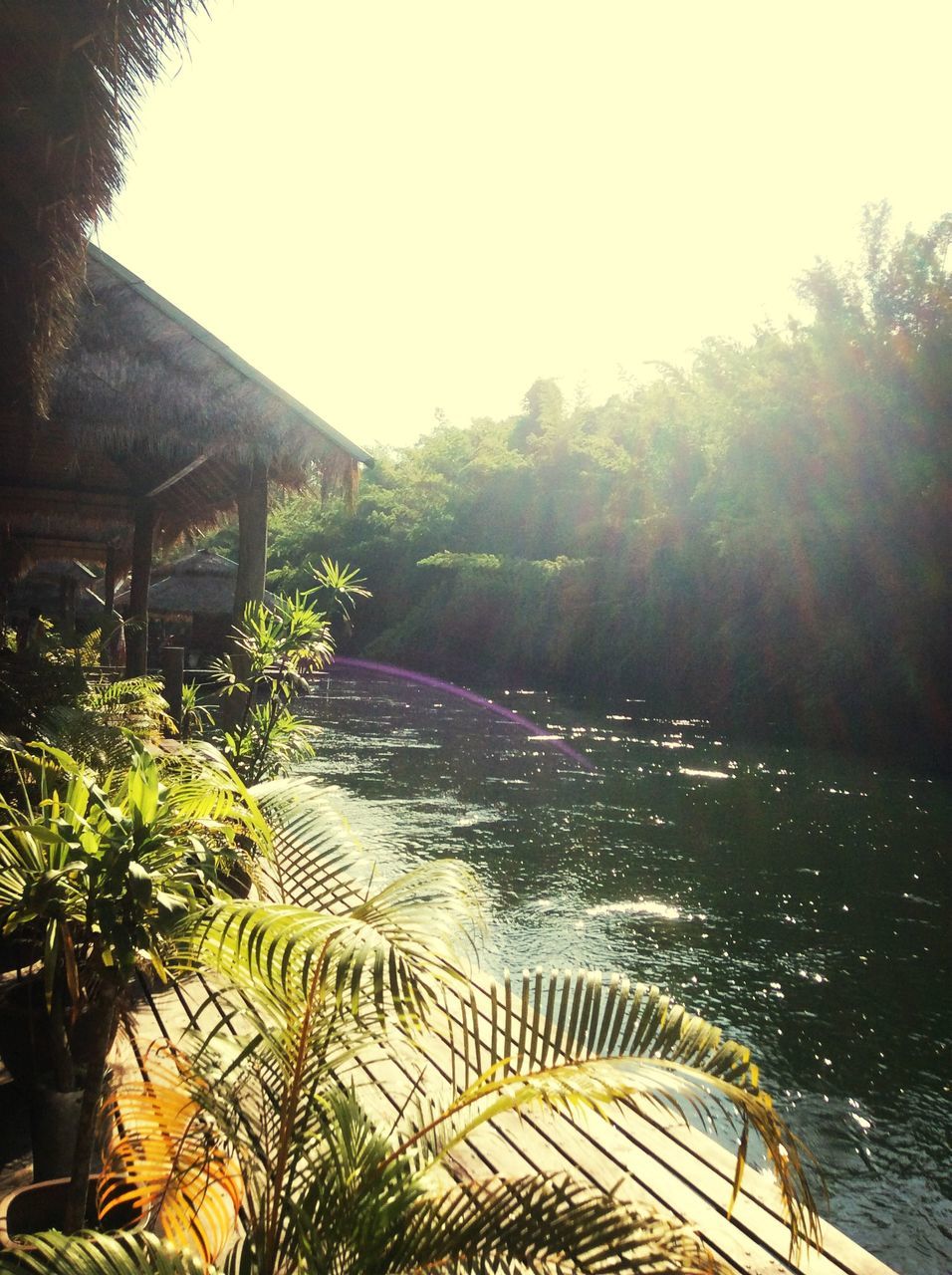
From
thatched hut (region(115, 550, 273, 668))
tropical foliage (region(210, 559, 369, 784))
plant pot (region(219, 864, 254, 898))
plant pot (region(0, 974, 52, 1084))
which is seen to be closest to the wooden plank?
plant pot (region(0, 974, 52, 1084))

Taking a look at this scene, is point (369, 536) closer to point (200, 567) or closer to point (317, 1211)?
point (200, 567)

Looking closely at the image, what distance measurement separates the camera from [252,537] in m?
Answer: 5.59

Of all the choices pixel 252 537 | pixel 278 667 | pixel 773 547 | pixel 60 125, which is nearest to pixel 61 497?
pixel 252 537

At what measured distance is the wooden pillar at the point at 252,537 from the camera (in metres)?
5.52

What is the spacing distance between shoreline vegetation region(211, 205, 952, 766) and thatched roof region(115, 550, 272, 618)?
3.38 m

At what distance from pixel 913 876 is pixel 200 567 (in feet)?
44.6

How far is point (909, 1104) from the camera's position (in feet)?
11.7

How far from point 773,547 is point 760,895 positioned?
41.3 feet

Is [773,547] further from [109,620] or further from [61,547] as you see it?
[109,620]

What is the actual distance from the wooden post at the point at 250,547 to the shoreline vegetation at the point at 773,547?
4.33 ft

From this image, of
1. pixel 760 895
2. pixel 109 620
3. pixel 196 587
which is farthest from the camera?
pixel 196 587

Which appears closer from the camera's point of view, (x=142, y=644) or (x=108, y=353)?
(x=108, y=353)

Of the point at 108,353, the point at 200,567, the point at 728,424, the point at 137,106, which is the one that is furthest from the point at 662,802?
the point at 728,424

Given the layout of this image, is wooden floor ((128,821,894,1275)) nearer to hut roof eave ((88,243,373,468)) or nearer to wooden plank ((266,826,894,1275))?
wooden plank ((266,826,894,1275))
